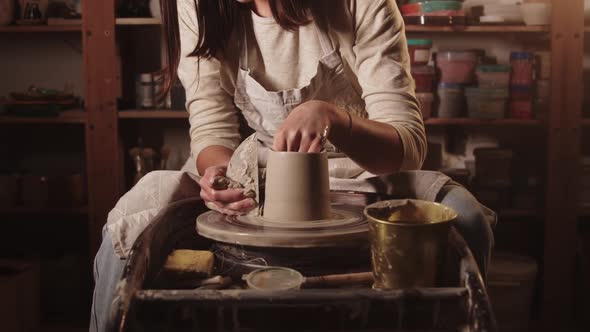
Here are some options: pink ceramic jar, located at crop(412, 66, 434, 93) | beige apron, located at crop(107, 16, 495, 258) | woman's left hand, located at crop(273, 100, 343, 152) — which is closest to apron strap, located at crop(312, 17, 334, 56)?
beige apron, located at crop(107, 16, 495, 258)

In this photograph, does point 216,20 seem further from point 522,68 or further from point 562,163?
point 562,163

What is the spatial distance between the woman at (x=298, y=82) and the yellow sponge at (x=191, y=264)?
19 cm

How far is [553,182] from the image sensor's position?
271 cm

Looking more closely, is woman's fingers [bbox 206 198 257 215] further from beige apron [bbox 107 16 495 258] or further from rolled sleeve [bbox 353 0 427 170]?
rolled sleeve [bbox 353 0 427 170]

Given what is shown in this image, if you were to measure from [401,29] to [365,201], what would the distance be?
0.49m

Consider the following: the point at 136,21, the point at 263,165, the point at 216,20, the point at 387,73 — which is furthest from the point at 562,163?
the point at 136,21

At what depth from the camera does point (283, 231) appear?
3.38 feet

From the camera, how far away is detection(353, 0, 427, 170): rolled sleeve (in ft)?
4.70

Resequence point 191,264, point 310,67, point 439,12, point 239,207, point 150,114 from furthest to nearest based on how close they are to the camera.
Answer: point 150,114 → point 439,12 → point 310,67 → point 239,207 → point 191,264

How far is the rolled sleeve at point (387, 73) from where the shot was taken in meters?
1.43

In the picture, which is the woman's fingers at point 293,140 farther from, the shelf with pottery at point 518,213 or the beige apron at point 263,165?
the shelf with pottery at point 518,213

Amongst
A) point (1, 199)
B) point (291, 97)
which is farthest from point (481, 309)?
point (1, 199)

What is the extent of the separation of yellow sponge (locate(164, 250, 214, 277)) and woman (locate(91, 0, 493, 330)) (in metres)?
0.19

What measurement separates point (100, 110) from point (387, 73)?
165 centimetres
